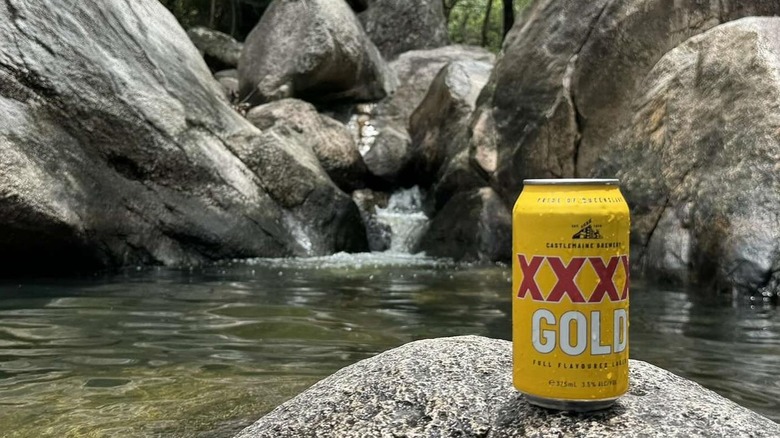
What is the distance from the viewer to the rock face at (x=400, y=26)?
70.5ft

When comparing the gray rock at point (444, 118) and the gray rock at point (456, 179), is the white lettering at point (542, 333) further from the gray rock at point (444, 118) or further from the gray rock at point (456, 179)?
the gray rock at point (444, 118)

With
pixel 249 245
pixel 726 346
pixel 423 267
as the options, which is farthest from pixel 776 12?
pixel 249 245

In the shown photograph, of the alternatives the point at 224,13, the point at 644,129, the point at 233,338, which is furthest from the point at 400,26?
the point at 233,338

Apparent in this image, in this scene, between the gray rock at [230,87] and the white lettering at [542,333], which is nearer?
the white lettering at [542,333]

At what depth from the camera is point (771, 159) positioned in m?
7.30

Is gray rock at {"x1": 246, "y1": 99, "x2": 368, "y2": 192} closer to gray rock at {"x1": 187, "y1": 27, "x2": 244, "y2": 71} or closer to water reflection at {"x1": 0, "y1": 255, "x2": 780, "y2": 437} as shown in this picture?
water reflection at {"x1": 0, "y1": 255, "x2": 780, "y2": 437}

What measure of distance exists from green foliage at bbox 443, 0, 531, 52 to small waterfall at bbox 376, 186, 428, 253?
54.8 feet

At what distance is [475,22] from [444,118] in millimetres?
18157

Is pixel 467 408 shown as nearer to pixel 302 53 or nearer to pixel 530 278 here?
pixel 530 278

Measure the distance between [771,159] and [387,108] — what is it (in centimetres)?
1128

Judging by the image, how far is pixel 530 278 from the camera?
211 cm

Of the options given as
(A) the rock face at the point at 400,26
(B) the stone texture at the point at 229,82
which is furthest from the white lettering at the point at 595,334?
(A) the rock face at the point at 400,26

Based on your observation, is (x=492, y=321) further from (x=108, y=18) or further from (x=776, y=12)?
(x=108, y=18)

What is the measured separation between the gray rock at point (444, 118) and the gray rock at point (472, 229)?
4.04 ft
